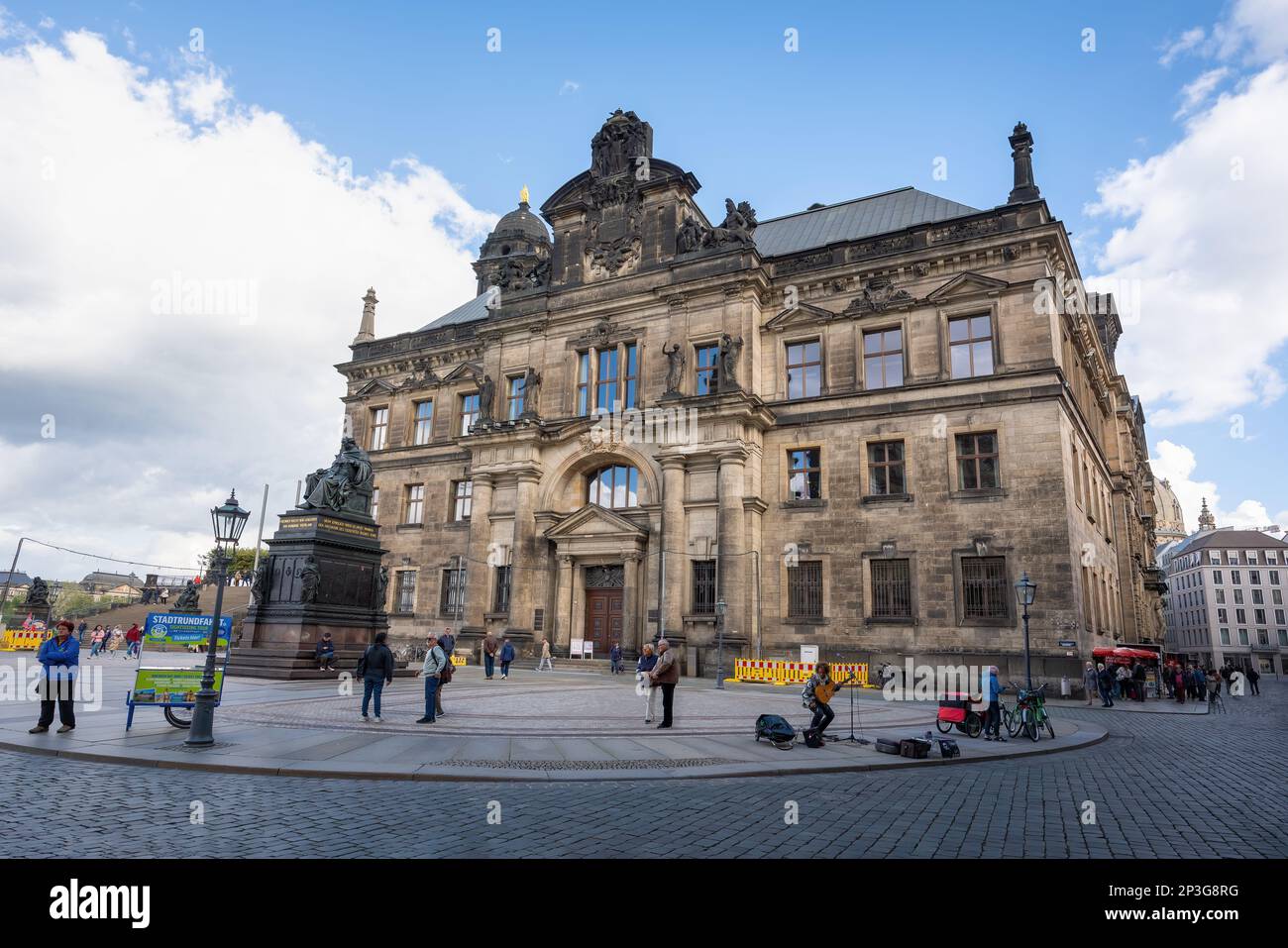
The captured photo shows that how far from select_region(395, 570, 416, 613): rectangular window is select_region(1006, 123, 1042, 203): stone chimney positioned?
3267cm

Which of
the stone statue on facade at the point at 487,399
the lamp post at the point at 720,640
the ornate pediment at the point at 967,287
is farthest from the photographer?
the stone statue on facade at the point at 487,399

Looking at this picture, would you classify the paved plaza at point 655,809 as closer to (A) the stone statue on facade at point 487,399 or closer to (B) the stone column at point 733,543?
(B) the stone column at point 733,543

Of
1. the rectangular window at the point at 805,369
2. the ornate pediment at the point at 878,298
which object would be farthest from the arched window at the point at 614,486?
the ornate pediment at the point at 878,298

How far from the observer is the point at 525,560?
1374 inches

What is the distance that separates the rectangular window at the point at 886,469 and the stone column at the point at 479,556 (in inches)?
676

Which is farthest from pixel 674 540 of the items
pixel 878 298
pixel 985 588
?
pixel 878 298

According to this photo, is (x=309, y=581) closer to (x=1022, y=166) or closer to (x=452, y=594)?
(x=452, y=594)

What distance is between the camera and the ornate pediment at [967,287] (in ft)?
96.3

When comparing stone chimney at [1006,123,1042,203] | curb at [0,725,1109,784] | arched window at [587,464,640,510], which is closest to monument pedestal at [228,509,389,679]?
curb at [0,725,1109,784]

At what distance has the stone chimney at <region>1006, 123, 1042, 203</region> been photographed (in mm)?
30156

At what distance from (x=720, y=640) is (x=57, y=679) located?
19943mm
